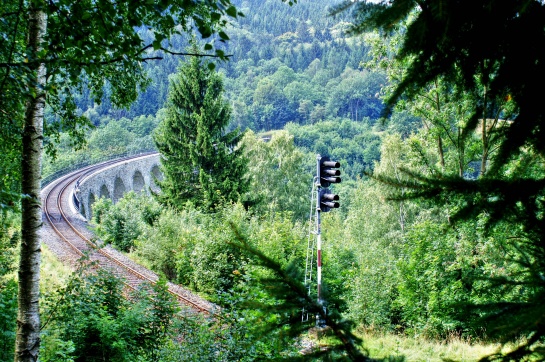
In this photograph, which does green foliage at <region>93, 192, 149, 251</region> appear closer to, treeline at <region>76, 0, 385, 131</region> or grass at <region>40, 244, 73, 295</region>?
grass at <region>40, 244, 73, 295</region>

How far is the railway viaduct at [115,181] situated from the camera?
98.3 feet

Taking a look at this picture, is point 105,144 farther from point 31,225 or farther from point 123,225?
point 31,225

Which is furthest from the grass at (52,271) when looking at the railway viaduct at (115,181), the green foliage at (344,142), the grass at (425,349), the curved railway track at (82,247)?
the green foliage at (344,142)

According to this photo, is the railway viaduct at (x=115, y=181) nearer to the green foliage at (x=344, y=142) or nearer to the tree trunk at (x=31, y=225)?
the tree trunk at (x=31, y=225)

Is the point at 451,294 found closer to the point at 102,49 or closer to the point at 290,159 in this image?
the point at 102,49

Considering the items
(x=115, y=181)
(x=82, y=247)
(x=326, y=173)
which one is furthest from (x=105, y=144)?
(x=326, y=173)

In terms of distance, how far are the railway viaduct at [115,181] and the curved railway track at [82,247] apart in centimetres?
95

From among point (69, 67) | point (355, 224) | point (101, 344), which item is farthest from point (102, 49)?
point (355, 224)

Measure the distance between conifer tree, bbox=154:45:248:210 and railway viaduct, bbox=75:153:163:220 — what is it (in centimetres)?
632

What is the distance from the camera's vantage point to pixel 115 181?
128 feet

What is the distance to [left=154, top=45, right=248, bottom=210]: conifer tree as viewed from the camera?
765 inches

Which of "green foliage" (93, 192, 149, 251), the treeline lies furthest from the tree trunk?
the treeline

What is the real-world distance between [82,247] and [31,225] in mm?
12112

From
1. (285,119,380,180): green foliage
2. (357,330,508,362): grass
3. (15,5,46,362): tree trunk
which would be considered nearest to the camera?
(15,5,46,362): tree trunk
